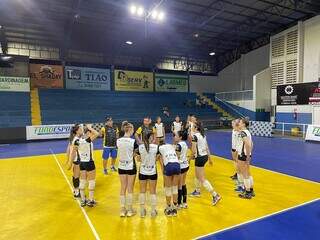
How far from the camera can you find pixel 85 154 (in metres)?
5.97

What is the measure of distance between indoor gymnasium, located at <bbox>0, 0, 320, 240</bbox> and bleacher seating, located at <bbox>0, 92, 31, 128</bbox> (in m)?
0.13

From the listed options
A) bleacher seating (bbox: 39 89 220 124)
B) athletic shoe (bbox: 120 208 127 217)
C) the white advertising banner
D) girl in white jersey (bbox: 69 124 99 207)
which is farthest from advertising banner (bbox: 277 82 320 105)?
girl in white jersey (bbox: 69 124 99 207)

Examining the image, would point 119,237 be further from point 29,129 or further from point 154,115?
point 154,115

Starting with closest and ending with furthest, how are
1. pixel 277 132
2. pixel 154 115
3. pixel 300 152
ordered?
pixel 300 152
pixel 277 132
pixel 154 115

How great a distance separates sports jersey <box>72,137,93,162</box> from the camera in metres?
5.99

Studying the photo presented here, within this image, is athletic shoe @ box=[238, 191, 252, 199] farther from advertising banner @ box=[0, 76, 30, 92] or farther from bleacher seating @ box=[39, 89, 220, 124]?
advertising banner @ box=[0, 76, 30, 92]

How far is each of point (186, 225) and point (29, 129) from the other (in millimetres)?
16599

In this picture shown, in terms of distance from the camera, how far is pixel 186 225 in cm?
512

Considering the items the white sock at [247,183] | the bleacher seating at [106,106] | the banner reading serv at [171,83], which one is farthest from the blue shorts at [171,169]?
the banner reading serv at [171,83]

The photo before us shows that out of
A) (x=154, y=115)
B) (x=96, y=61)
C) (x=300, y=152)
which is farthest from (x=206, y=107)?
(x=300, y=152)

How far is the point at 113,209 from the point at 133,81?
23.8 m

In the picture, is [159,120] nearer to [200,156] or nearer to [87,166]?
[200,156]

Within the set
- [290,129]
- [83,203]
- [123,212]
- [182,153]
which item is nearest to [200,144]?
[182,153]

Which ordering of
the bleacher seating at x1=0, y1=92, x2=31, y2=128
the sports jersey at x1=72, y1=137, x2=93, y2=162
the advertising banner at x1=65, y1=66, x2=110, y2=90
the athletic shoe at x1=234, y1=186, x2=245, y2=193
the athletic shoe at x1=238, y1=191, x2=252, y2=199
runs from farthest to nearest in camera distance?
the advertising banner at x1=65, y1=66, x2=110, y2=90 → the bleacher seating at x1=0, y1=92, x2=31, y2=128 → the athletic shoe at x1=234, y1=186, x2=245, y2=193 → the athletic shoe at x1=238, y1=191, x2=252, y2=199 → the sports jersey at x1=72, y1=137, x2=93, y2=162
